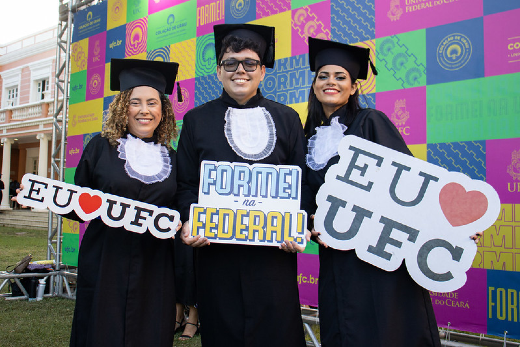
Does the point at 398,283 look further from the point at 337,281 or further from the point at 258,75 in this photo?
the point at 258,75

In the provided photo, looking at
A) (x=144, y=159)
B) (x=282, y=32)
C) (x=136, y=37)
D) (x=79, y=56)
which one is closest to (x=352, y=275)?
(x=144, y=159)

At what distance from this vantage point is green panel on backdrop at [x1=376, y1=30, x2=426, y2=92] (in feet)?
10.6

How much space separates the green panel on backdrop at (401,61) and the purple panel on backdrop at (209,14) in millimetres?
1824

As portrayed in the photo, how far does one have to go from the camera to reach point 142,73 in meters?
2.44

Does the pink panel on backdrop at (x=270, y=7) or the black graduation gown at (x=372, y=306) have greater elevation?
the pink panel on backdrop at (x=270, y=7)

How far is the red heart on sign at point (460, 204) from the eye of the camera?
1.81 m

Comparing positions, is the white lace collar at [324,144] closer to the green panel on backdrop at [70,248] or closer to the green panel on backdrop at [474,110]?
the green panel on backdrop at [474,110]

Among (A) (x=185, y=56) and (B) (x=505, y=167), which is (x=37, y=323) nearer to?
(A) (x=185, y=56)

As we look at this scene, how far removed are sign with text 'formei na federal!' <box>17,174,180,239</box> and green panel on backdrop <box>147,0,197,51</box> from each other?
302cm

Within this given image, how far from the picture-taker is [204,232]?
1.93m

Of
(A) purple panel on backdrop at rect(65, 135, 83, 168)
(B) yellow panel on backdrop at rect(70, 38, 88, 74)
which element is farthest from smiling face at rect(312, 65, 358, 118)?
(B) yellow panel on backdrop at rect(70, 38, 88, 74)

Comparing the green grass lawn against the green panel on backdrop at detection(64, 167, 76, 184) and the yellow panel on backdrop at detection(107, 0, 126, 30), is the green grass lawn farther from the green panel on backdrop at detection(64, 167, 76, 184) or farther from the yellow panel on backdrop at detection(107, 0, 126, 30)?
the yellow panel on backdrop at detection(107, 0, 126, 30)

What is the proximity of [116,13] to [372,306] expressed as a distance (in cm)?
522

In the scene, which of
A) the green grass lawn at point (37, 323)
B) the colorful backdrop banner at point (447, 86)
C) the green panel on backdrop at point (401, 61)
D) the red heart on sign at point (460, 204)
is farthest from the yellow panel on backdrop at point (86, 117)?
the red heart on sign at point (460, 204)
